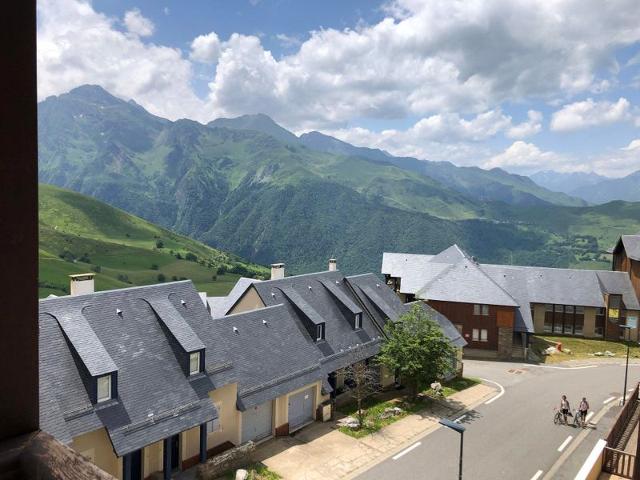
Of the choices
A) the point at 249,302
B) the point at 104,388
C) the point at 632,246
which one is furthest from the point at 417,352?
the point at 632,246

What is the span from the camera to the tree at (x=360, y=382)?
3206 cm

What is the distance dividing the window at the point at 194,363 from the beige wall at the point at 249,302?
11098 millimetres

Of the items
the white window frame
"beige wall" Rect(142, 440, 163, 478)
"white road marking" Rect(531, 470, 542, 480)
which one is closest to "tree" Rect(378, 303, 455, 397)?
"white road marking" Rect(531, 470, 542, 480)

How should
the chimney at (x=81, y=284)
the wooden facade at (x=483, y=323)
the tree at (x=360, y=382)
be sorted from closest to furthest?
the chimney at (x=81, y=284)
the tree at (x=360, y=382)
the wooden facade at (x=483, y=323)

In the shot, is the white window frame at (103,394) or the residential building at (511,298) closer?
the white window frame at (103,394)

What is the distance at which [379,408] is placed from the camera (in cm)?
3494

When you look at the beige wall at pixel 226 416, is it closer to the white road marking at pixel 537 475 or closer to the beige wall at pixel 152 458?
the beige wall at pixel 152 458

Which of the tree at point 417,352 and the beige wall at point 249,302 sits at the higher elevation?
the beige wall at point 249,302

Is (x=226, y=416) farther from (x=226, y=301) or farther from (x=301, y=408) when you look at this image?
(x=226, y=301)

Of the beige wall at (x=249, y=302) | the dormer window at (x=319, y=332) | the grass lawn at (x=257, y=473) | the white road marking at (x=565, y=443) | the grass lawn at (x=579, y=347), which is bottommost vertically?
the grass lawn at (x=579, y=347)

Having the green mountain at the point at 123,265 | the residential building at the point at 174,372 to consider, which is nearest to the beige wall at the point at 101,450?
the residential building at the point at 174,372

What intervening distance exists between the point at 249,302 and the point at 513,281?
46087 millimetres

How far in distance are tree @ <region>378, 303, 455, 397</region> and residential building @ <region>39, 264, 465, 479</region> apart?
312 cm

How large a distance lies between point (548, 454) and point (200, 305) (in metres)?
24.9
